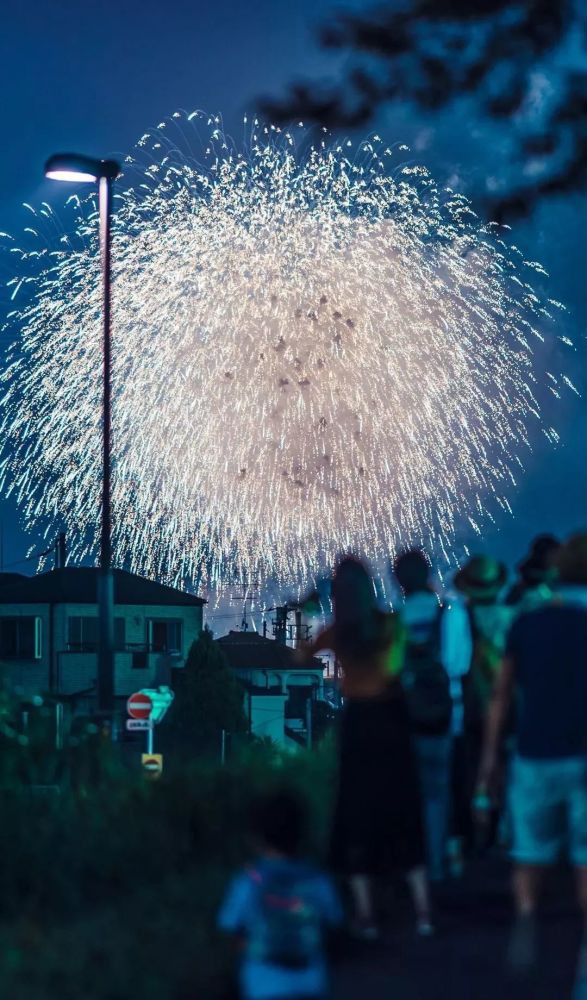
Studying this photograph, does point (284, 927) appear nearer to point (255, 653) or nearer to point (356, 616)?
point (356, 616)

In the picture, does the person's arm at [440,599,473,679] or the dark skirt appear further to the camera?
the person's arm at [440,599,473,679]

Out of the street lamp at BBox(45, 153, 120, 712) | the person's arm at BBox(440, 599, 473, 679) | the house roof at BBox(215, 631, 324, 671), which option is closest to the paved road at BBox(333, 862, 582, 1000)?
the person's arm at BBox(440, 599, 473, 679)

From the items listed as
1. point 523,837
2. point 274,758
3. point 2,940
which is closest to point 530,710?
point 523,837

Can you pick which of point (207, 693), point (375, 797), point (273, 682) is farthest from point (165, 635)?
point (375, 797)

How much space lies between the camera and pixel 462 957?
729cm

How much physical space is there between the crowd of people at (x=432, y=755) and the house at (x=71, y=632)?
1918 inches

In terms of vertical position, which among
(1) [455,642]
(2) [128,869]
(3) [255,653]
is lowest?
(2) [128,869]

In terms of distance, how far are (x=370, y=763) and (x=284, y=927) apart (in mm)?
2709

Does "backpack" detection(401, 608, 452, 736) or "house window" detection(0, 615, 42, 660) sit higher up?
"house window" detection(0, 615, 42, 660)

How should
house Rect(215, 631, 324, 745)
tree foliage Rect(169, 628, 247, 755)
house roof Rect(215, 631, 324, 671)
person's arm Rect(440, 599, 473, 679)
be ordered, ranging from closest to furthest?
person's arm Rect(440, 599, 473, 679) → tree foliage Rect(169, 628, 247, 755) → house Rect(215, 631, 324, 745) → house roof Rect(215, 631, 324, 671)

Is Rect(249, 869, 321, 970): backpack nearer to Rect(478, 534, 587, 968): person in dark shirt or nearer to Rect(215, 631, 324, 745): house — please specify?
Rect(478, 534, 587, 968): person in dark shirt

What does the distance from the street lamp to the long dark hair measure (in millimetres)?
12246

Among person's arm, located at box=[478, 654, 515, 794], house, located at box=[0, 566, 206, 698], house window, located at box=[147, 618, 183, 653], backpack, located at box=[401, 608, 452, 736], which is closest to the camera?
person's arm, located at box=[478, 654, 515, 794]

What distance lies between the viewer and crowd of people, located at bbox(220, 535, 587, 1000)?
204 inches
